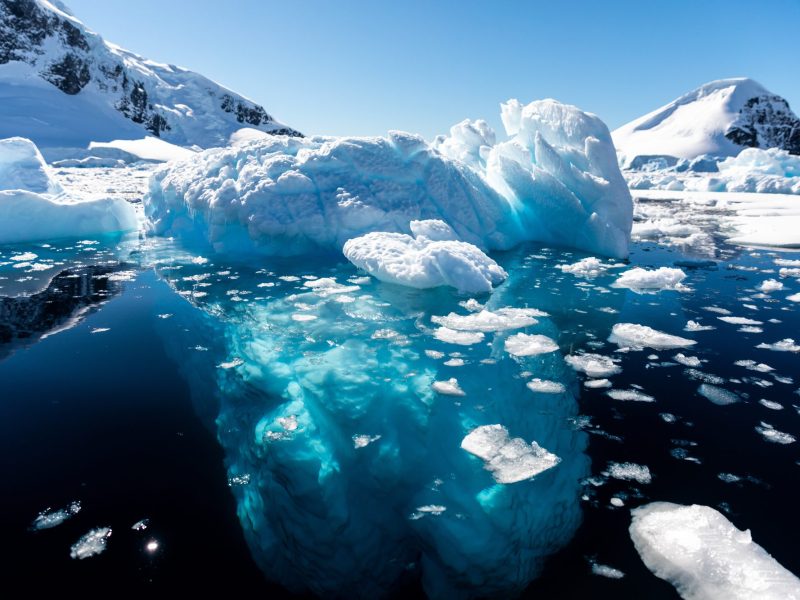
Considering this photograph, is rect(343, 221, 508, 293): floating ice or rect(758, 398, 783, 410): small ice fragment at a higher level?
rect(343, 221, 508, 293): floating ice

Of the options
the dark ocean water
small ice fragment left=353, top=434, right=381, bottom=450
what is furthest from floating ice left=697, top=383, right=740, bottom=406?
small ice fragment left=353, top=434, right=381, bottom=450

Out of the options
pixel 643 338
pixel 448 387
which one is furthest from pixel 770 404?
pixel 448 387

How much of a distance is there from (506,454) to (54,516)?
Answer: 8.16 feet

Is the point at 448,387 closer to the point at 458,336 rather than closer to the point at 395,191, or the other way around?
the point at 458,336

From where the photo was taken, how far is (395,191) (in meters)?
8.49

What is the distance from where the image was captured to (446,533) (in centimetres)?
226

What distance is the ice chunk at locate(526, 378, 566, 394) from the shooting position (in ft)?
11.3

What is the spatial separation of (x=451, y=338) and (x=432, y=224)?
11.1ft

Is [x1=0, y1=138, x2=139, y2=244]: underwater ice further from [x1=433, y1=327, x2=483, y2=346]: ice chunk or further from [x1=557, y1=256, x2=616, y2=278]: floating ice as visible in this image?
[x1=557, y1=256, x2=616, y2=278]: floating ice

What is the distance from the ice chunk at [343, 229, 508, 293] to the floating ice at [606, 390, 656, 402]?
114 inches

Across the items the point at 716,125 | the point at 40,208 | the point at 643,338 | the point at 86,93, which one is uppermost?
the point at 716,125

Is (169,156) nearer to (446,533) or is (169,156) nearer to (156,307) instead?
(156,307)

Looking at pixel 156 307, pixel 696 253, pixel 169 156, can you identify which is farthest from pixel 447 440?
pixel 169 156

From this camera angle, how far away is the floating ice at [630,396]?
11.1 ft
